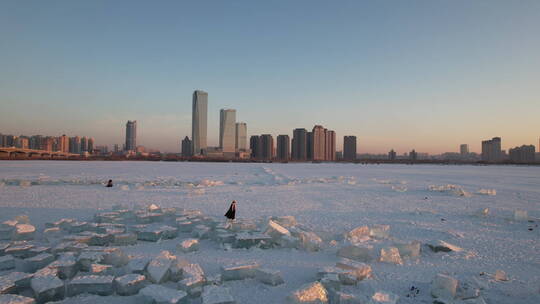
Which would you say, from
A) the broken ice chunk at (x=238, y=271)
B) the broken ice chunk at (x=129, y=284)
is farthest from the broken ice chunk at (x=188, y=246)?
the broken ice chunk at (x=129, y=284)

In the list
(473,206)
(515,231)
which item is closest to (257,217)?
(515,231)

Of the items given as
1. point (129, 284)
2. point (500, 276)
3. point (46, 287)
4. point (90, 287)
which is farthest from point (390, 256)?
point (46, 287)

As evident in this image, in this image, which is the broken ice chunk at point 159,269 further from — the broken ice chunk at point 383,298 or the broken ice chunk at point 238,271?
the broken ice chunk at point 383,298

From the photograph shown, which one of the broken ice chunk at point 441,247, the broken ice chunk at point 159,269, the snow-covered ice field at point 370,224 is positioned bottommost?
the snow-covered ice field at point 370,224

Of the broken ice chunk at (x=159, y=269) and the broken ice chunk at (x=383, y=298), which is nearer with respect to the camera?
the broken ice chunk at (x=383, y=298)

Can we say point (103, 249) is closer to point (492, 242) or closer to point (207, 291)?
point (207, 291)

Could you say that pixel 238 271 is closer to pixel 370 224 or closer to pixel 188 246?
pixel 188 246

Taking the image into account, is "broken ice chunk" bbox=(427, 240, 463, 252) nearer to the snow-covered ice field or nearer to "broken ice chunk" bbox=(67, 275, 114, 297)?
the snow-covered ice field

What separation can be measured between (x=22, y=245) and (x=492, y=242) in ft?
32.3

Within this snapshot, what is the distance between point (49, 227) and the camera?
24.9 feet

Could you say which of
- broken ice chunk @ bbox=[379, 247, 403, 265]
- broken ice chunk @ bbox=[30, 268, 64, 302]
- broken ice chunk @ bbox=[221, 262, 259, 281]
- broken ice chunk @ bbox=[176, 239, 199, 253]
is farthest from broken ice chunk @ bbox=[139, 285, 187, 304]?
broken ice chunk @ bbox=[379, 247, 403, 265]

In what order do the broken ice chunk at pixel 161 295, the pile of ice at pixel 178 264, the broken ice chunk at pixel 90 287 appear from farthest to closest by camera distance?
the broken ice chunk at pixel 90 287 < the pile of ice at pixel 178 264 < the broken ice chunk at pixel 161 295

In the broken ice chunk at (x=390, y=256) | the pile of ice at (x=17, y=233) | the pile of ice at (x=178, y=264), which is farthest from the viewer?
the pile of ice at (x=17, y=233)

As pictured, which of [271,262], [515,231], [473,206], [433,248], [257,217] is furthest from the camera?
[473,206]
